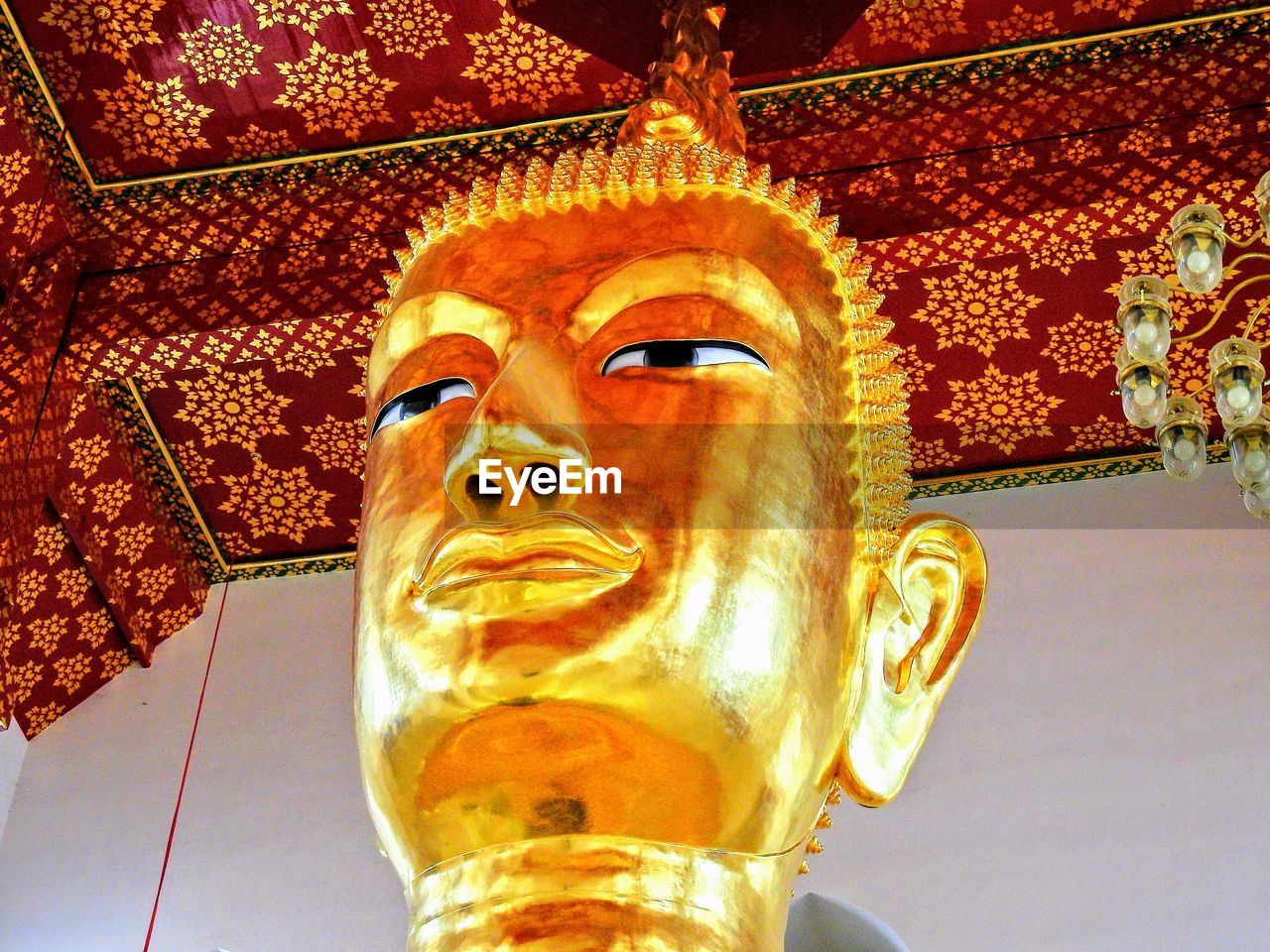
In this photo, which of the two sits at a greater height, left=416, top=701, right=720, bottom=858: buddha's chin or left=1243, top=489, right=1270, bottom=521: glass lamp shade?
left=1243, top=489, right=1270, bottom=521: glass lamp shade

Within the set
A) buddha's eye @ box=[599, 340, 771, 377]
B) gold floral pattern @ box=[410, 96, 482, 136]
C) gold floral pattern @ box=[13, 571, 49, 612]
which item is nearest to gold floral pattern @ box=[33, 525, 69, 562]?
gold floral pattern @ box=[13, 571, 49, 612]

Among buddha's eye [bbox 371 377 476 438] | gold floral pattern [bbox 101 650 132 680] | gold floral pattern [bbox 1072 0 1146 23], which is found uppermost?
gold floral pattern [bbox 1072 0 1146 23]

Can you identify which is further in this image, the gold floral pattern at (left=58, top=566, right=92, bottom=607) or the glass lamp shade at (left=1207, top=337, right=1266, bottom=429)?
the gold floral pattern at (left=58, top=566, right=92, bottom=607)

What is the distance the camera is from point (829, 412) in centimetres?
188

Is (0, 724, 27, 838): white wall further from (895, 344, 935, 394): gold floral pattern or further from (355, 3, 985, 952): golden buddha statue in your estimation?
(895, 344, 935, 394): gold floral pattern

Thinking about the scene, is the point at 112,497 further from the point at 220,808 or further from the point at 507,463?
the point at 507,463

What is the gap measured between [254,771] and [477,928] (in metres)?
2.10

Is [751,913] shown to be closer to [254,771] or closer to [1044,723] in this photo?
[1044,723]

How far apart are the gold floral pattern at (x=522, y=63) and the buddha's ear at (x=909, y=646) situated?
1649mm

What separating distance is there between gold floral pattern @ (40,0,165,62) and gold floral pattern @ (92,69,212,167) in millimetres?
81

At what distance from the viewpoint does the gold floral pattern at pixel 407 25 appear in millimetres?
3158

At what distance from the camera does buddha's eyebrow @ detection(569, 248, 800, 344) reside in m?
1.84

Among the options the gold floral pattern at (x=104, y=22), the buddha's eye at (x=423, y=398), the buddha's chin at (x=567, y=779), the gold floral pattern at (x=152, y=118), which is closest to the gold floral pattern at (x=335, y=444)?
the gold floral pattern at (x=152, y=118)

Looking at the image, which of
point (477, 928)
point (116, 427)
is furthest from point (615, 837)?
point (116, 427)
